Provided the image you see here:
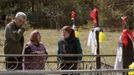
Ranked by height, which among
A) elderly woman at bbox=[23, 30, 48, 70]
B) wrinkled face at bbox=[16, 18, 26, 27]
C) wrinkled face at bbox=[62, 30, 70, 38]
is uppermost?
wrinkled face at bbox=[16, 18, 26, 27]

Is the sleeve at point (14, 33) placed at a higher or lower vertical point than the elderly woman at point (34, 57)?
higher

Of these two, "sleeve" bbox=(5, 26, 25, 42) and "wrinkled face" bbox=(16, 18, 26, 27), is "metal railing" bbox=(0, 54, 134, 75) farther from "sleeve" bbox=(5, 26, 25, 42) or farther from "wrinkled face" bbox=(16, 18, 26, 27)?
"wrinkled face" bbox=(16, 18, 26, 27)

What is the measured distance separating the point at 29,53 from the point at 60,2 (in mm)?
33942

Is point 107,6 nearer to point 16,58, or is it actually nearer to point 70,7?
point 70,7

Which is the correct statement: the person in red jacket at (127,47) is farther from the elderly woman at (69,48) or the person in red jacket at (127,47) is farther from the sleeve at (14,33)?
the sleeve at (14,33)

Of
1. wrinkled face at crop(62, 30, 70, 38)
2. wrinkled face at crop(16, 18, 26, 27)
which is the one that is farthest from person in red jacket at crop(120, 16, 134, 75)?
wrinkled face at crop(16, 18, 26, 27)

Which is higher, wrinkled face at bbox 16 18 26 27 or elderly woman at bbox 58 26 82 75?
wrinkled face at bbox 16 18 26 27

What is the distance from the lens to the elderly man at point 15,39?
7840 millimetres

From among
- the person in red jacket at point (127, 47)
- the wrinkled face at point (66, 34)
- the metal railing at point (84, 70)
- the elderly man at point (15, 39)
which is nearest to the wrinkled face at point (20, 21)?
the elderly man at point (15, 39)

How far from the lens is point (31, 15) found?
130 feet

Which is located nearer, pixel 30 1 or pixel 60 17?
pixel 60 17

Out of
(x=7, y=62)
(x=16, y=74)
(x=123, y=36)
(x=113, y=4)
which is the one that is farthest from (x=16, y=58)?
(x=113, y=4)

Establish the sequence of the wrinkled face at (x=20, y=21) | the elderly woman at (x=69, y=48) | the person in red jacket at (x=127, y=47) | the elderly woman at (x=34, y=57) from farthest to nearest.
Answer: the elderly woman at (x=69, y=48)
the wrinkled face at (x=20, y=21)
the elderly woman at (x=34, y=57)
the person in red jacket at (x=127, y=47)

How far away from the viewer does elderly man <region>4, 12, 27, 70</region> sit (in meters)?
7.84
